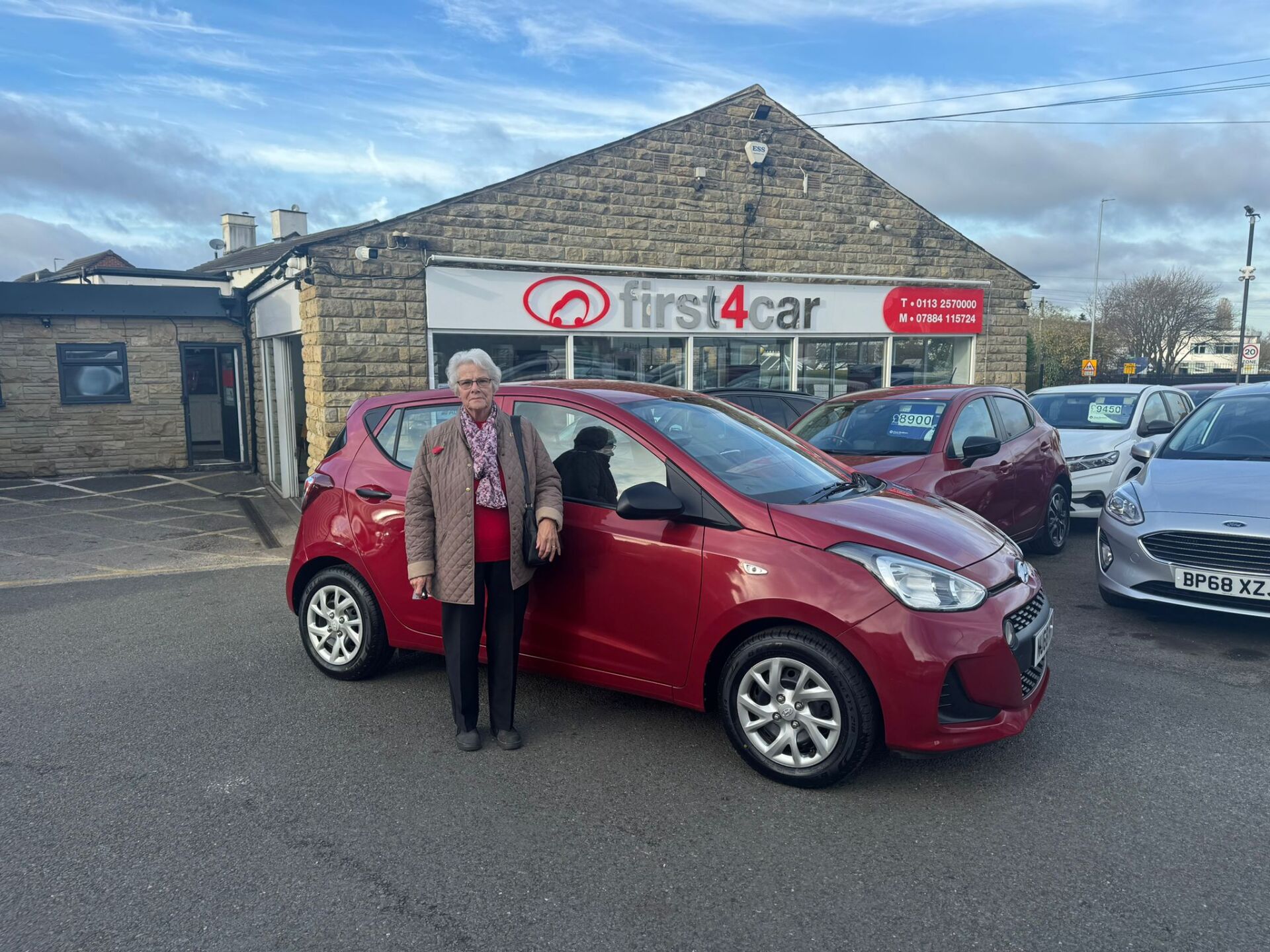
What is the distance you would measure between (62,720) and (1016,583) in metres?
4.62

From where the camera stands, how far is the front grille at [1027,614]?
12.2 feet

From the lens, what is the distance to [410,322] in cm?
1060

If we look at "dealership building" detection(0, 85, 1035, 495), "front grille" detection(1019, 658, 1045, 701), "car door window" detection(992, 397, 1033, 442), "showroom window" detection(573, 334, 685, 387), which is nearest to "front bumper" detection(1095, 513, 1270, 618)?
"car door window" detection(992, 397, 1033, 442)

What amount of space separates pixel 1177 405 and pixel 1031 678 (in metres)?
8.97

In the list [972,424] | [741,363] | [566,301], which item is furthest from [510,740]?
[741,363]

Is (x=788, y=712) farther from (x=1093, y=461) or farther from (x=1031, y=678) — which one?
(x=1093, y=461)

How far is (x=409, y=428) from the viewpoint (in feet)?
16.1

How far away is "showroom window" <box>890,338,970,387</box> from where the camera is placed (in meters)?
14.8

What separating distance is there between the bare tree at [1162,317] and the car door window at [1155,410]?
42.0m

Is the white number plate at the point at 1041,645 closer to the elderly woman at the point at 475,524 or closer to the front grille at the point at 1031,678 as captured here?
the front grille at the point at 1031,678

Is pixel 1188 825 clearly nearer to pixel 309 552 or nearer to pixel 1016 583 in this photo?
pixel 1016 583

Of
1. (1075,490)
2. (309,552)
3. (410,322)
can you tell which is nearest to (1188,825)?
(309,552)

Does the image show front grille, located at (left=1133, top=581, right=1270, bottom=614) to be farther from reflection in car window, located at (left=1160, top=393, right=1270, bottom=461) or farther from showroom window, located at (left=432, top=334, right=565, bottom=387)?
showroom window, located at (left=432, top=334, right=565, bottom=387)

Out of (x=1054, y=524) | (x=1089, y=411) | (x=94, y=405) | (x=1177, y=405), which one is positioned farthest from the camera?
(x=94, y=405)
